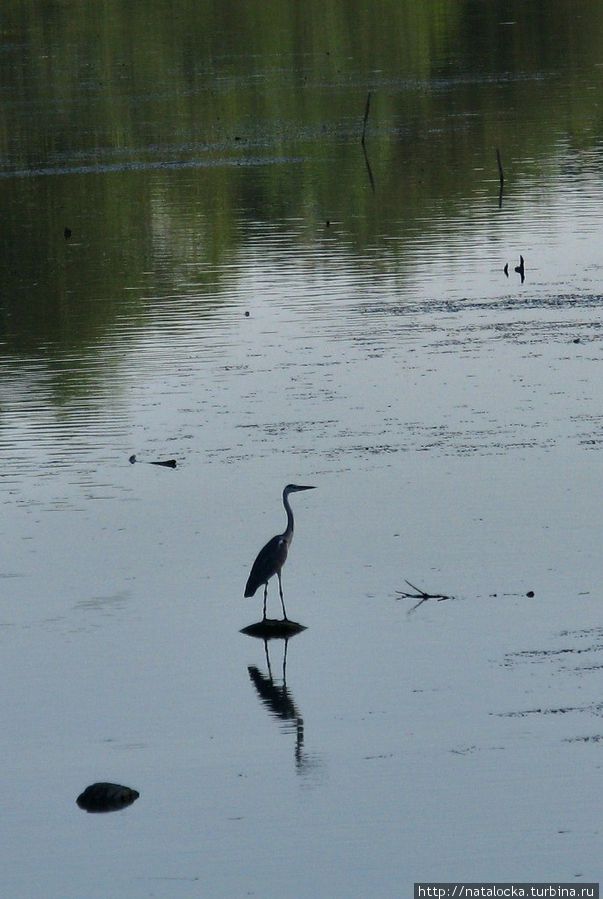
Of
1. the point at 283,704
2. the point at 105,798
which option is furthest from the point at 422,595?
the point at 105,798

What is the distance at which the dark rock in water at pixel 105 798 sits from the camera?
14.7m

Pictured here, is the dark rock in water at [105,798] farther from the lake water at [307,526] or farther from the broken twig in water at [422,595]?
the broken twig in water at [422,595]

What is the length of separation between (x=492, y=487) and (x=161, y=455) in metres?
5.20

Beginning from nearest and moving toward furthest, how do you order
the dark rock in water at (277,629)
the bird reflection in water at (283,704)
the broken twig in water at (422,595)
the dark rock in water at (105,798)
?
1. the dark rock in water at (105,798)
2. the bird reflection in water at (283,704)
3. the dark rock in water at (277,629)
4. the broken twig in water at (422,595)

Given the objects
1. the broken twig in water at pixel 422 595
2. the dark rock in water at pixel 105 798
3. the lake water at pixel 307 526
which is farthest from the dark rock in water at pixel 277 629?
the dark rock in water at pixel 105 798

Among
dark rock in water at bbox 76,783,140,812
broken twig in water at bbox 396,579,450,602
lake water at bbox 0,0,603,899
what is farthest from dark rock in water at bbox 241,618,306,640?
dark rock in water at bbox 76,783,140,812

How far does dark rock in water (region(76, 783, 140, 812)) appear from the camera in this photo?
14703mm

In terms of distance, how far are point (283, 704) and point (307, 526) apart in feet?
17.6

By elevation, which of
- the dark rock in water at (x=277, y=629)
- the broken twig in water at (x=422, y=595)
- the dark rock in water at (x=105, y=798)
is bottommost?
the dark rock in water at (x=105, y=798)

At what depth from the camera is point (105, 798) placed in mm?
14703

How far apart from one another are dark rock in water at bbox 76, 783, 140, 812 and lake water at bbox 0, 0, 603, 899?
0.47 ft

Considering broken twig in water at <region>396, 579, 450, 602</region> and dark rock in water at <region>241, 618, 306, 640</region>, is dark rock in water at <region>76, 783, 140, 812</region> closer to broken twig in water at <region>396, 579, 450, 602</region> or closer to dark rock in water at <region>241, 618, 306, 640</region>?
dark rock in water at <region>241, 618, 306, 640</region>

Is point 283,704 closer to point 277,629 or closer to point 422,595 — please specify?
point 277,629

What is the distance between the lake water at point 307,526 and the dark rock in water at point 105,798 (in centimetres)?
14
